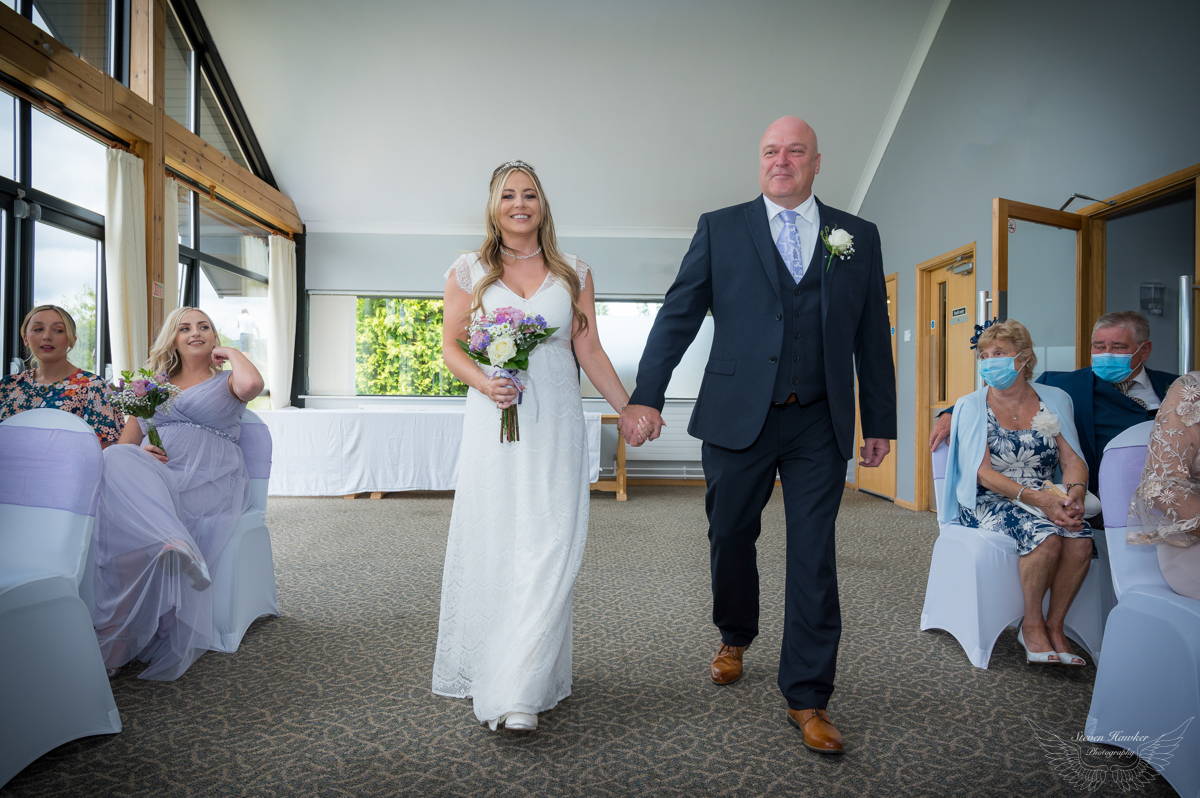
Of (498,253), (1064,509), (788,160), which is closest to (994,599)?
(1064,509)

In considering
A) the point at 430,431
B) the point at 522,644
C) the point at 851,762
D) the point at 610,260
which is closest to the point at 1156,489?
the point at 851,762

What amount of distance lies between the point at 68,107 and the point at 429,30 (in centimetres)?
284

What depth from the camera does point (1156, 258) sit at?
160 inches

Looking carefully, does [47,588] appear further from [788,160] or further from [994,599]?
[994,599]

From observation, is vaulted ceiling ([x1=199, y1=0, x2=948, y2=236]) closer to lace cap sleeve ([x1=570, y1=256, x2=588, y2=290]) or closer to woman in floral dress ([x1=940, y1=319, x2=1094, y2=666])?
woman in floral dress ([x1=940, y1=319, x2=1094, y2=666])

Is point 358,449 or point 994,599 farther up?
point 358,449

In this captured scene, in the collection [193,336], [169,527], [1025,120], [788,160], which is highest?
[1025,120]

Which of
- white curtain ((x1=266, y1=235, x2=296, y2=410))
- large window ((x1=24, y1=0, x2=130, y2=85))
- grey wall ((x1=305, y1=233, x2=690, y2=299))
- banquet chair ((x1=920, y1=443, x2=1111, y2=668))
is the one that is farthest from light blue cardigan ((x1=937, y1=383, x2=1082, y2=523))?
white curtain ((x1=266, y1=235, x2=296, y2=410))

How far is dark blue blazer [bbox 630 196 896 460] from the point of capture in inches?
73.6

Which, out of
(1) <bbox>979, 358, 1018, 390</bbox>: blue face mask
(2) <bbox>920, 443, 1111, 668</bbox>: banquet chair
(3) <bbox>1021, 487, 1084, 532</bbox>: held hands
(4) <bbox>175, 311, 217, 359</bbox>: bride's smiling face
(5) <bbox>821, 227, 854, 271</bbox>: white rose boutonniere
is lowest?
(2) <bbox>920, 443, 1111, 668</bbox>: banquet chair

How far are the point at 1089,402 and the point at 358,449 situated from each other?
18.2 ft

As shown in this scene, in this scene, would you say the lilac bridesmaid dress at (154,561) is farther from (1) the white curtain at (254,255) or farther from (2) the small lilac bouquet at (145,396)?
(1) the white curtain at (254,255)

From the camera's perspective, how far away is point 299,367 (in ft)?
26.6

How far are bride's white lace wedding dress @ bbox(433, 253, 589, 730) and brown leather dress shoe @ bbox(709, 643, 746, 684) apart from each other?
0.50 metres
